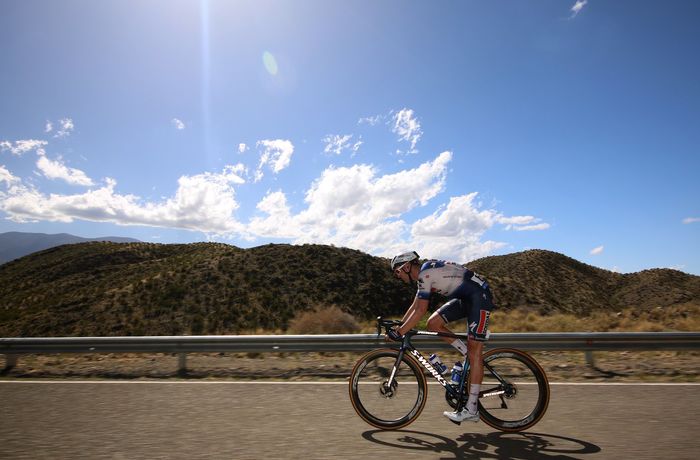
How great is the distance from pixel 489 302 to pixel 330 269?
41.2 meters

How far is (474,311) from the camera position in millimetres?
4582

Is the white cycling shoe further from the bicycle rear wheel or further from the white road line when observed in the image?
the white road line

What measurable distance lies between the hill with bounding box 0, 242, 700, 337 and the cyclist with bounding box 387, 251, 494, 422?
17446 millimetres

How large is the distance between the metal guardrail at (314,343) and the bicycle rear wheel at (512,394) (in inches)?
119

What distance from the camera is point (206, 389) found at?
6.30 m

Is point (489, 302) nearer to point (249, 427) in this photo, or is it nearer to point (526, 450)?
point (526, 450)

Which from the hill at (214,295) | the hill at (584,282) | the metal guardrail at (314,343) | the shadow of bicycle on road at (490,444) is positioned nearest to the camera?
the shadow of bicycle on road at (490,444)

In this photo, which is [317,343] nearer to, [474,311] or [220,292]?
[474,311]

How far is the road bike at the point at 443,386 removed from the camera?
4461mm

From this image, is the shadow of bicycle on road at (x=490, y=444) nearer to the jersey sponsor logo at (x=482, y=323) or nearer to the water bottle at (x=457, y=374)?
the water bottle at (x=457, y=374)

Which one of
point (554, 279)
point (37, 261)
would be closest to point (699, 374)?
point (554, 279)

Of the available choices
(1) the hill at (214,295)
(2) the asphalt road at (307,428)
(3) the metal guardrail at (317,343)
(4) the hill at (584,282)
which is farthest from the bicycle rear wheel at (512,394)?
(4) the hill at (584,282)

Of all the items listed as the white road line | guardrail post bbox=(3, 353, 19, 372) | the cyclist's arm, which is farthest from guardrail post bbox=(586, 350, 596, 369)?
guardrail post bbox=(3, 353, 19, 372)

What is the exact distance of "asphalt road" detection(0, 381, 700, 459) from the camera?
12.5 feet
